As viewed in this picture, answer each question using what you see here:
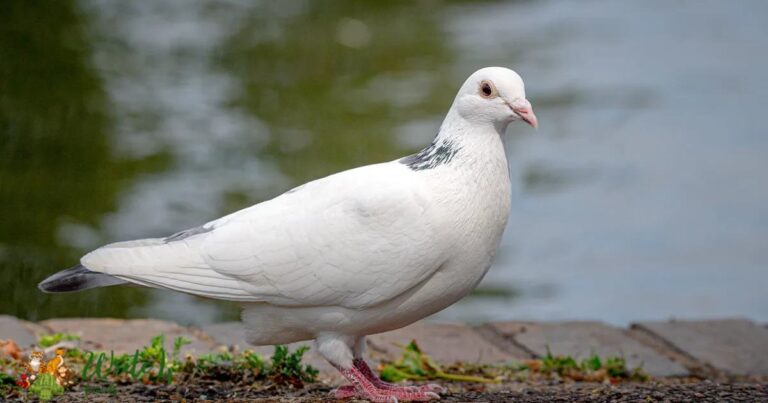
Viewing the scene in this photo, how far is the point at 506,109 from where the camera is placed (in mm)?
4289

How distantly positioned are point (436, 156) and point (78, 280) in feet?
4.33

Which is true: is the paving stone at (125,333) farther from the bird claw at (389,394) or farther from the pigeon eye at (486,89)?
the pigeon eye at (486,89)

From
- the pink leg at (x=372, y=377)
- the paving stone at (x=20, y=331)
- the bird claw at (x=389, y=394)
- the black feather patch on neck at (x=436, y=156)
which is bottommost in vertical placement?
the bird claw at (x=389, y=394)

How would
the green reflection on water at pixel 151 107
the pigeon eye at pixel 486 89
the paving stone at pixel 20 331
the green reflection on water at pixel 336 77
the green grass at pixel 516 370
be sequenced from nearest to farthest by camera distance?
the pigeon eye at pixel 486 89 < the green grass at pixel 516 370 < the paving stone at pixel 20 331 < the green reflection on water at pixel 151 107 < the green reflection on water at pixel 336 77

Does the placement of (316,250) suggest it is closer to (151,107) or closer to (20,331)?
(20,331)

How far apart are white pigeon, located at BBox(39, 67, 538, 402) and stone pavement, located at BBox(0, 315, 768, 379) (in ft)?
3.19

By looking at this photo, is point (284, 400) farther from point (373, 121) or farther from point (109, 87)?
point (109, 87)

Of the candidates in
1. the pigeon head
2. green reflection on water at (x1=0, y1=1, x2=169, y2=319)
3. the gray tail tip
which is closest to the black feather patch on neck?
the pigeon head

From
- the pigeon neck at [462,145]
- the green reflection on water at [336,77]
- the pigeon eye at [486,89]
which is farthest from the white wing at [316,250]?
the green reflection on water at [336,77]

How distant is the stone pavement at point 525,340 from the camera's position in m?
5.56

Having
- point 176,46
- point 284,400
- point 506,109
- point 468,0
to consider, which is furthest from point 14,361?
point 468,0

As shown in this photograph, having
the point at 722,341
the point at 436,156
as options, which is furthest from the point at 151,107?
the point at 436,156

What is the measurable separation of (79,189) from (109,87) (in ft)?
10.5

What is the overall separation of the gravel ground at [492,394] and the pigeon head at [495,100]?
995 mm
